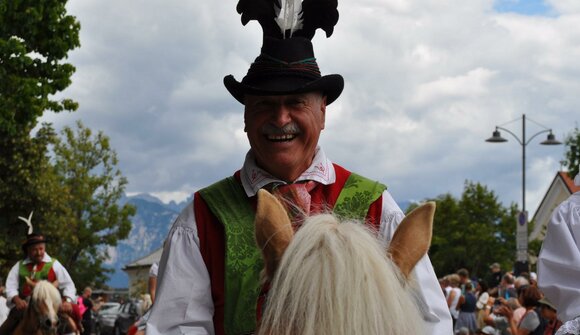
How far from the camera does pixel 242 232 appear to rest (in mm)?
3744

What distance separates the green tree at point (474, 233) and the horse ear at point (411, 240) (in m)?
62.6

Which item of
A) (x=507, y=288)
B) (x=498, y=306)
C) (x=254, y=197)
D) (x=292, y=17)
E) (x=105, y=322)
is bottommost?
(x=105, y=322)

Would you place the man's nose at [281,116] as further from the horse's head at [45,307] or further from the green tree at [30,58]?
the green tree at [30,58]

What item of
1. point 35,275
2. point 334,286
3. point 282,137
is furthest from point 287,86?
point 35,275

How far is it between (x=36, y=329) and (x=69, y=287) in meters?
1.76

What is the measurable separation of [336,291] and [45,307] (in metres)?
10.5

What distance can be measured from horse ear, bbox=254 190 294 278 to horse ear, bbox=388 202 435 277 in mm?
324

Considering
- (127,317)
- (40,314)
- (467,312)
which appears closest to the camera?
(40,314)

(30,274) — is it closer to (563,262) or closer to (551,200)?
(563,262)

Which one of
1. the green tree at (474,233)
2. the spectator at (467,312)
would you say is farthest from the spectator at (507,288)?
the green tree at (474,233)

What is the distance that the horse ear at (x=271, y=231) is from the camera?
9.48ft

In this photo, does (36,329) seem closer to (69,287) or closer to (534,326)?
(69,287)

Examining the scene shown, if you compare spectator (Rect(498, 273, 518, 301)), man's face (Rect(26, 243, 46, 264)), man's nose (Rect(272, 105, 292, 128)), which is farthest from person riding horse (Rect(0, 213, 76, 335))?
man's nose (Rect(272, 105, 292, 128))

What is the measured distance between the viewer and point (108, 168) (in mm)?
55094
